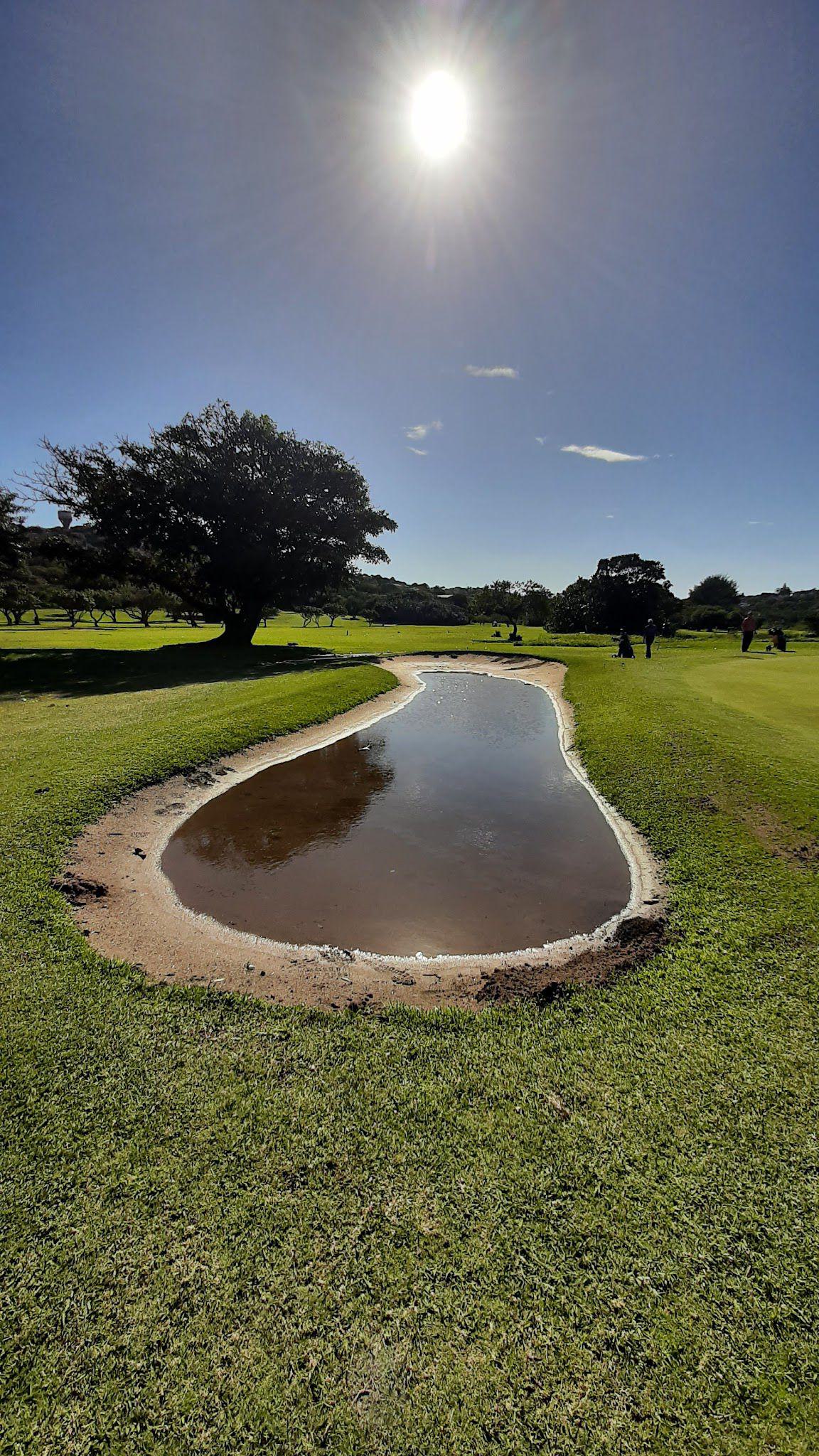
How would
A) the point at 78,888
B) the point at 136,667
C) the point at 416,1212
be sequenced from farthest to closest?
the point at 136,667, the point at 78,888, the point at 416,1212

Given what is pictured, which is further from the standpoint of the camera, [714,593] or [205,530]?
[714,593]

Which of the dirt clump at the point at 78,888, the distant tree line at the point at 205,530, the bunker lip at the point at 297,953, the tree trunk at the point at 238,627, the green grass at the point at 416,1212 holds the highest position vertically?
the distant tree line at the point at 205,530

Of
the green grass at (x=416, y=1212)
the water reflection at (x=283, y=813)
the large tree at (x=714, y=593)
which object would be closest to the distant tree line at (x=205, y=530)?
the water reflection at (x=283, y=813)

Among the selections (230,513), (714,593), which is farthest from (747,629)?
(714,593)

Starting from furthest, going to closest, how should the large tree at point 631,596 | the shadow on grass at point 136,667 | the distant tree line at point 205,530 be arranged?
the large tree at point 631,596
the distant tree line at point 205,530
the shadow on grass at point 136,667

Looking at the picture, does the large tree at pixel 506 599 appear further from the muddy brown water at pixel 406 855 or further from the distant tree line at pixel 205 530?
the muddy brown water at pixel 406 855

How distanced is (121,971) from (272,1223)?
2944 millimetres

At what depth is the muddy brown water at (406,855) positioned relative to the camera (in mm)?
6363

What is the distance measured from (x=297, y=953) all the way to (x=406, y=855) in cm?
278

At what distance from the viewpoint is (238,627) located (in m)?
34.7

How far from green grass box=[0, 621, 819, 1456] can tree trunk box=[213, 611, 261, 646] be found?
1188 inches

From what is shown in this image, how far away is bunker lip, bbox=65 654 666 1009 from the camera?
16.5 feet

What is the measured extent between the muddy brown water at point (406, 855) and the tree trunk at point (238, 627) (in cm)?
2323

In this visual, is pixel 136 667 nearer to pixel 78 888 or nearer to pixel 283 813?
pixel 283 813
